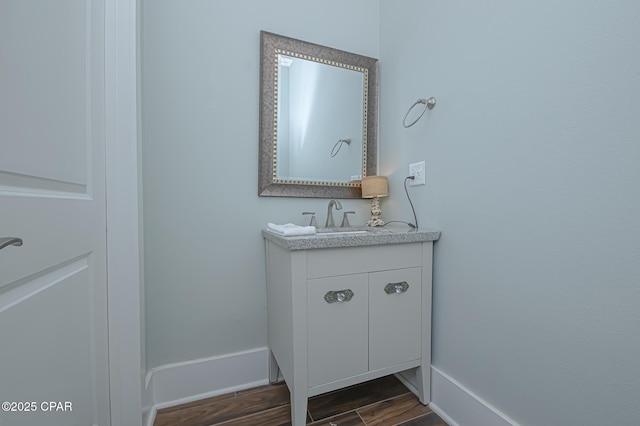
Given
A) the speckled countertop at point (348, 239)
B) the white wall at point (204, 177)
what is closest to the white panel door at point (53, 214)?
the white wall at point (204, 177)

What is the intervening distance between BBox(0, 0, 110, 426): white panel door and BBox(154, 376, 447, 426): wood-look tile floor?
16.2 inches

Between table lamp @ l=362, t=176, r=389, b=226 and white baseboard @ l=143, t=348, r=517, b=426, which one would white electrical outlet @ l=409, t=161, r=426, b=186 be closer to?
table lamp @ l=362, t=176, r=389, b=226

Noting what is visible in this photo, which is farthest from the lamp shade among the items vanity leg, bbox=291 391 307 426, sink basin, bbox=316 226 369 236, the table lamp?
vanity leg, bbox=291 391 307 426

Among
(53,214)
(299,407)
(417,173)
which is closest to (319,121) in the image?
(417,173)

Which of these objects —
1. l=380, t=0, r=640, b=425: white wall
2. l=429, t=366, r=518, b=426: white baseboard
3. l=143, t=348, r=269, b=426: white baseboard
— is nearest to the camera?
l=380, t=0, r=640, b=425: white wall

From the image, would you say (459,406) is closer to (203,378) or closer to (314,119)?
(203,378)

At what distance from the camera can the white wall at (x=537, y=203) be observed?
2.17 feet

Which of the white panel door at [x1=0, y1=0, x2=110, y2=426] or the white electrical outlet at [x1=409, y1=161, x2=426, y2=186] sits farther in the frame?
the white electrical outlet at [x1=409, y1=161, x2=426, y2=186]

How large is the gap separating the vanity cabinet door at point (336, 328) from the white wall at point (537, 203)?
1.35ft

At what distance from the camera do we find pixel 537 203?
826mm

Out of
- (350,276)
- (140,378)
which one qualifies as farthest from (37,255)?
(350,276)

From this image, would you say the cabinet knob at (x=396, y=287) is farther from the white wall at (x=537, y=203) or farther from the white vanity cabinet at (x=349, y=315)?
the white wall at (x=537, y=203)

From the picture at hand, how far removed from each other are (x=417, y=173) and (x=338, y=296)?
77cm

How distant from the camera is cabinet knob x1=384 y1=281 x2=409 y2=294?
1.12 meters
